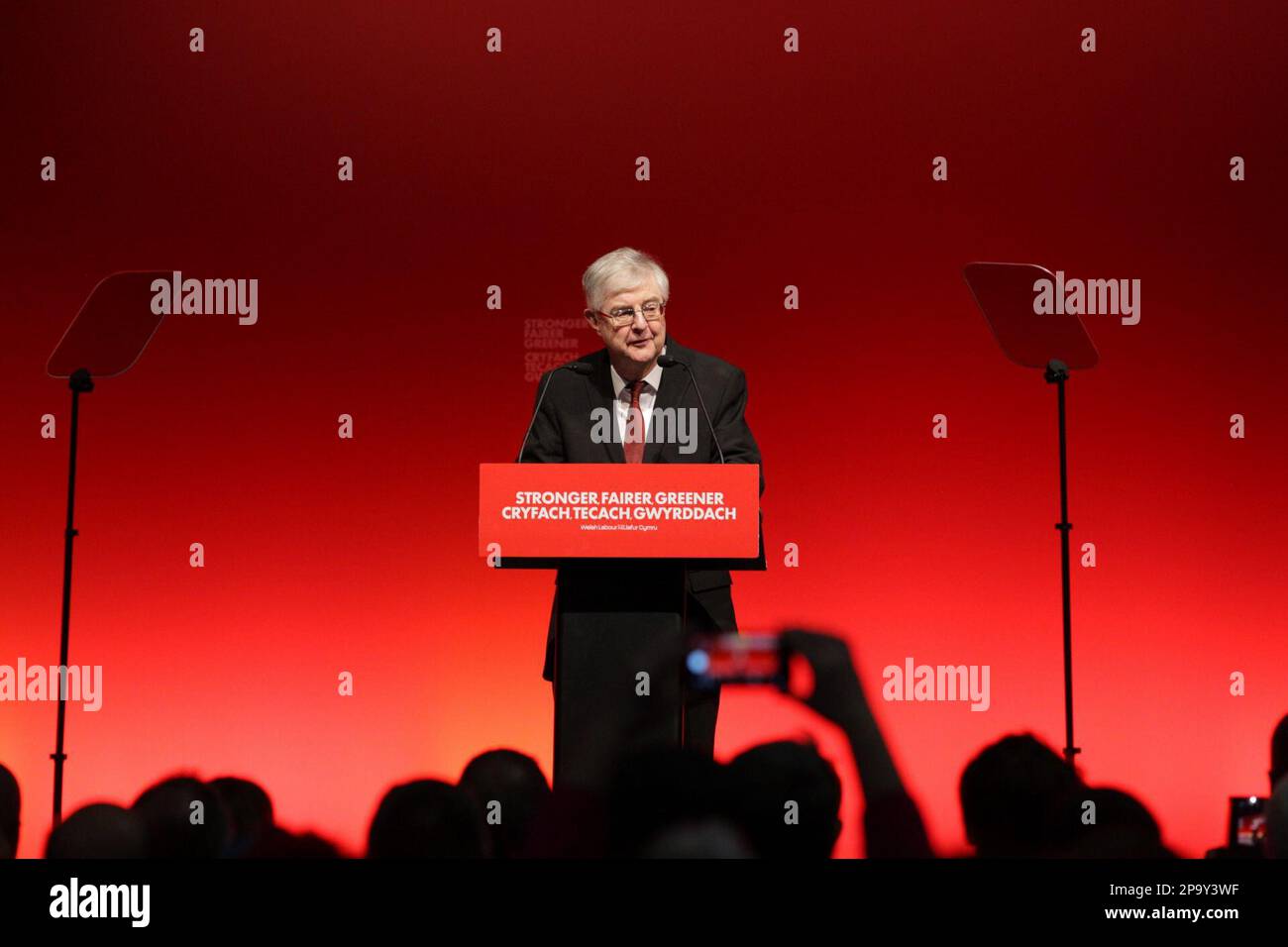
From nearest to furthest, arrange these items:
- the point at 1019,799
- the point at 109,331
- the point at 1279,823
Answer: the point at 1279,823
the point at 1019,799
the point at 109,331

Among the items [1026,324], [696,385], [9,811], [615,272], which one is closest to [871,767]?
[696,385]

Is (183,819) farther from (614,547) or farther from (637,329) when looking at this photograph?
(637,329)

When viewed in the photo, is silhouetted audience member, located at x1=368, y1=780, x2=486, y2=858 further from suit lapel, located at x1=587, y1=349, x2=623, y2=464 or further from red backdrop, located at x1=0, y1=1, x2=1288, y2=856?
red backdrop, located at x1=0, y1=1, x2=1288, y2=856

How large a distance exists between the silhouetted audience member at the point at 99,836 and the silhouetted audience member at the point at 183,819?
0.15 ft

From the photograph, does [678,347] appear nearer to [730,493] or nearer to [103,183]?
[730,493]

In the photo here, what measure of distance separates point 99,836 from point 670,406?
164 centimetres

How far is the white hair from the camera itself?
3.77m

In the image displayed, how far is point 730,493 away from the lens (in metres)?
3.21

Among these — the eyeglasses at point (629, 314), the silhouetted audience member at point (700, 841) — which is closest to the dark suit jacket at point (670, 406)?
the eyeglasses at point (629, 314)

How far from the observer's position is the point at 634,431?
3.68m
